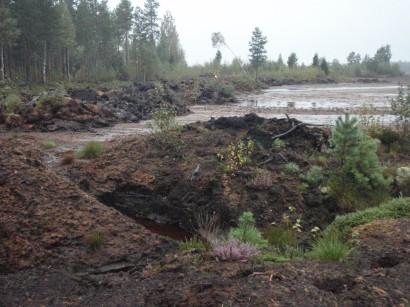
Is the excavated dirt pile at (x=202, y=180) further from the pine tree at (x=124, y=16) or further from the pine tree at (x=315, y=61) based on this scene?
the pine tree at (x=315, y=61)

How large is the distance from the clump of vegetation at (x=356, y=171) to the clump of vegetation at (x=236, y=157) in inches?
67.6

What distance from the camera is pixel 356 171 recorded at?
766cm

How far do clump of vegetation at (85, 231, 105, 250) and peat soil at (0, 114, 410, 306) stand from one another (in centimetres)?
1

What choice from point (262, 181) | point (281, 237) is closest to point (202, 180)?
point (262, 181)

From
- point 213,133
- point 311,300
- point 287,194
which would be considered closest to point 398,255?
point 311,300

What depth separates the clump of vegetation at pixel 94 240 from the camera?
5074 millimetres

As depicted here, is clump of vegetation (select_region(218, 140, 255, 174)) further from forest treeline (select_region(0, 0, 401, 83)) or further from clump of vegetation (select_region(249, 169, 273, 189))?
forest treeline (select_region(0, 0, 401, 83))

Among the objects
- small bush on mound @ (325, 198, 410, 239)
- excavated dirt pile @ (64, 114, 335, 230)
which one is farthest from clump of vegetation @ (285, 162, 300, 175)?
small bush on mound @ (325, 198, 410, 239)

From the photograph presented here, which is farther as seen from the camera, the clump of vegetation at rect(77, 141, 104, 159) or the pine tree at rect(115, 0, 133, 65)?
the pine tree at rect(115, 0, 133, 65)

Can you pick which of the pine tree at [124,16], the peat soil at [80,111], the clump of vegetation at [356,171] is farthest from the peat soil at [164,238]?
the pine tree at [124,16]

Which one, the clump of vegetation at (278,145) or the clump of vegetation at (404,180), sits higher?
the clump of vegetation at (278,145)

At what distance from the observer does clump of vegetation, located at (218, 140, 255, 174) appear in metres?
8.30

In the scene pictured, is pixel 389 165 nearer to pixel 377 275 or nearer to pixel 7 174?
pixel 377 275

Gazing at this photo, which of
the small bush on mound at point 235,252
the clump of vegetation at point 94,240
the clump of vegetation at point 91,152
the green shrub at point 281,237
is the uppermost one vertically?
the clump of vegetation at point 91,152
